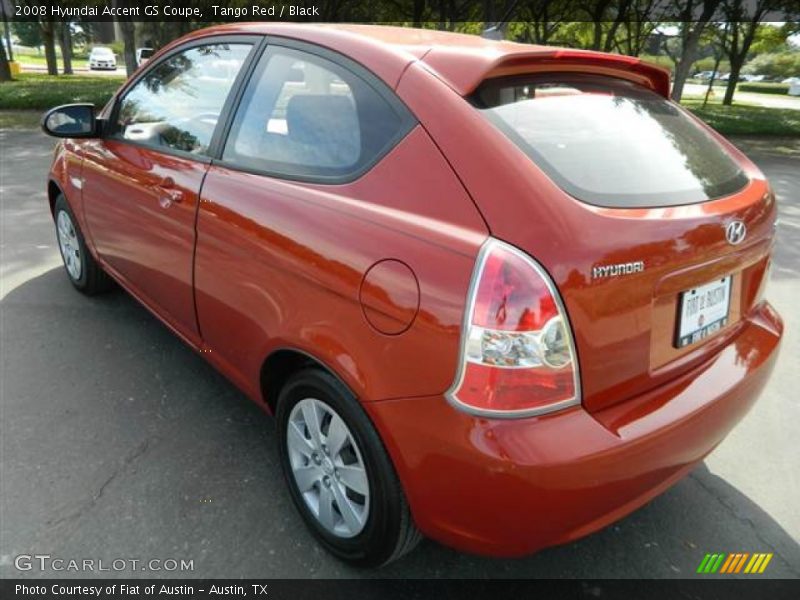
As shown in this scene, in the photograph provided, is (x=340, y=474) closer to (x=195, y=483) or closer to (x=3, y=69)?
(x=195, y=483)

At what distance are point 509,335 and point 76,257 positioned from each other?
3522 millimetres

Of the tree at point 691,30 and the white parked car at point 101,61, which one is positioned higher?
the tree at point 691,30

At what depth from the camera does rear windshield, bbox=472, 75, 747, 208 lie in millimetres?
1803

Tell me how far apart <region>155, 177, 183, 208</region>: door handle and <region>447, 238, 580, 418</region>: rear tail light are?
1580 millimetres

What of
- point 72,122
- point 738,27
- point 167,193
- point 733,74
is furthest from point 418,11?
point 167,193

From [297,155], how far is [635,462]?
145 centimetres

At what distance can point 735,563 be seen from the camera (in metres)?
2.23

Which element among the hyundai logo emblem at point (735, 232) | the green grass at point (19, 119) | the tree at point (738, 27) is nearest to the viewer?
the hyundai logo emblem at point (735, 232)

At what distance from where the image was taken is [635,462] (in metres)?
1.69

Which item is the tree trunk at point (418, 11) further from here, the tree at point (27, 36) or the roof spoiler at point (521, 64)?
the tree at point (27, 36)

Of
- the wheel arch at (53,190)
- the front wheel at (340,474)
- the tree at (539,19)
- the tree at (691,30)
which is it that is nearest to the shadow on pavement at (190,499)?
the front wheel at (340,474)

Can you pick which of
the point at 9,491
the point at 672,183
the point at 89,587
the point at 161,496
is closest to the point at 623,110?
the point at 672,183

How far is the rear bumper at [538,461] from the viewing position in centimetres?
159

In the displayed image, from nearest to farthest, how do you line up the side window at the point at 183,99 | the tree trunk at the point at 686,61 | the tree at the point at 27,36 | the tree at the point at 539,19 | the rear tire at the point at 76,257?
1. the side window at the point at 183,99
2. the rear tire at the point at 76,257
3. the tree trunk at the point at 686,61
4. the tree at the point at 539,19
5. the tree at the point at 27,36
